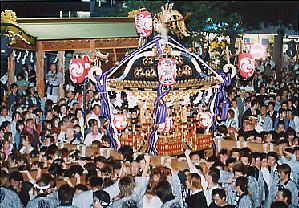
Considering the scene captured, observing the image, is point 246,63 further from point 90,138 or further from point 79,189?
point 79,189

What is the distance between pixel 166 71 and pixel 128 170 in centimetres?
296

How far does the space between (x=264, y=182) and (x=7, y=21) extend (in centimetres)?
999

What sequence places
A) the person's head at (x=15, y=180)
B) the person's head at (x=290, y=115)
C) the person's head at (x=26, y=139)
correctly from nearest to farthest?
1. the person's head at (x=15, y=180)
2. the person's head at (x=26, y=139)
3. the person's head at (x=290, y=115)

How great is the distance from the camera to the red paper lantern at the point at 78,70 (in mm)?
14234

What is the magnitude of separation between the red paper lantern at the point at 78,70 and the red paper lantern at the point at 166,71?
2063mm

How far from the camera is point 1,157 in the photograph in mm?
11344

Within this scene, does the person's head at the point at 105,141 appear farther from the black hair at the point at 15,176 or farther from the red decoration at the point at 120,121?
the black hair at the point at 15,176

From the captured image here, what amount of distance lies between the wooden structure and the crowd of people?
3.15 meters

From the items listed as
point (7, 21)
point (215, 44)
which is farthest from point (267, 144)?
point (215, 44)

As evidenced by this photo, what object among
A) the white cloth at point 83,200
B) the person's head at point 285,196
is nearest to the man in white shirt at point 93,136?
the white cloth at point 83,200

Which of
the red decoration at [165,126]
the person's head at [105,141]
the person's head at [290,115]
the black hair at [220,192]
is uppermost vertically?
the person's head at [290,115]

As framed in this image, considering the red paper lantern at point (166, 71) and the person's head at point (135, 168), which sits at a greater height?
the red paper lantern at point (166, 71)

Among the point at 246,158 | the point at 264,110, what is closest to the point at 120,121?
the point at 264,110

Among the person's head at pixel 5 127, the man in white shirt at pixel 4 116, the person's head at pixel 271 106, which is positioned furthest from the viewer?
the person's head at pixel 271 106
